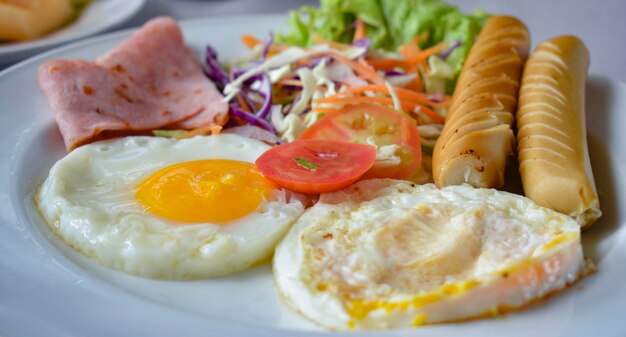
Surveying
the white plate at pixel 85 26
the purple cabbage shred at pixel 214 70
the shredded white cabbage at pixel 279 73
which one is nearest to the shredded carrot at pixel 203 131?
the shredded white cabbage at pixel 279 73

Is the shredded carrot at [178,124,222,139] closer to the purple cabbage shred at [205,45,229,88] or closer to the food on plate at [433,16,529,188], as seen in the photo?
the purple cabbage shred at [205,45,229,88]

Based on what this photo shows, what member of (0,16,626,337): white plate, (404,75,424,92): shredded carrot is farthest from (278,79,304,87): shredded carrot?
(0,16,626,337): white plate

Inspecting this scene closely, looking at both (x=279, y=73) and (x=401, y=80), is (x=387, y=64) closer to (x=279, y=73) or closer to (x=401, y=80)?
(x=401, y=80)

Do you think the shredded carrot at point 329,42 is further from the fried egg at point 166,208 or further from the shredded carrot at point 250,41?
the fried egg at point 166,208

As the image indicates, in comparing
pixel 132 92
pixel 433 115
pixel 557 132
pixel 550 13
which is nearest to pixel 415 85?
pixel 433 115

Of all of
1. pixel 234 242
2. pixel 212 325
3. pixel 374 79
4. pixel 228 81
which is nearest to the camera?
pixel 212 325

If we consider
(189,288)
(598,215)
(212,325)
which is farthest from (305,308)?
(598,215)

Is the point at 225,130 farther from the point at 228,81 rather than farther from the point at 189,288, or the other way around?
the point at 189,288
